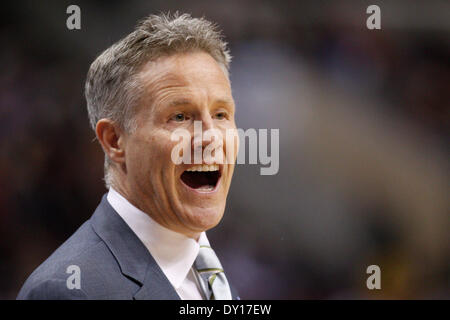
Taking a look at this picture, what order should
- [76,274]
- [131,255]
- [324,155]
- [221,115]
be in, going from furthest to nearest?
[324,155]
[221,115]
[131,255]
[76,274]

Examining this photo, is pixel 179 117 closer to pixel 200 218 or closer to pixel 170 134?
pixel 170 134

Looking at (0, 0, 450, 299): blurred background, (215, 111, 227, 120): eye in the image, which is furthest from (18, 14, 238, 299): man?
(0, 0, 450, 299): blurred background

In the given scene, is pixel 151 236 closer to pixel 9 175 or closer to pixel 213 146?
pixel 213 146

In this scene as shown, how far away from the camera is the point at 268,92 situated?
201 cm

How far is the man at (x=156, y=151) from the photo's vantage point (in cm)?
136

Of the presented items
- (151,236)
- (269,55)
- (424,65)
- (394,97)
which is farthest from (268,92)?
(151,236)

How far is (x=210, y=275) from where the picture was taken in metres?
1.52

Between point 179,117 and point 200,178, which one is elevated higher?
point 179,117

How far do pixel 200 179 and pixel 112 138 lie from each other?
0.30 m

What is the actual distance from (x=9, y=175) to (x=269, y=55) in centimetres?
113

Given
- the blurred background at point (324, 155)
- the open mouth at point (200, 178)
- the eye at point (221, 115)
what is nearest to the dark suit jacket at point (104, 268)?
the open mouth at point (200, 178)

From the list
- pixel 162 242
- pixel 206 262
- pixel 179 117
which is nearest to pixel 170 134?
pixel 179 117

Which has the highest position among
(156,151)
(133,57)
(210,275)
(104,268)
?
(133,57)

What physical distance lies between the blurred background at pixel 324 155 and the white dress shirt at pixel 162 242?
53 cm
